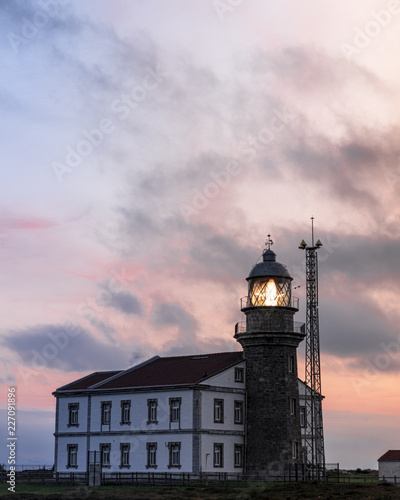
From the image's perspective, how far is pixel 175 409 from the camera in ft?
206

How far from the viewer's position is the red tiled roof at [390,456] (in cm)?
6906

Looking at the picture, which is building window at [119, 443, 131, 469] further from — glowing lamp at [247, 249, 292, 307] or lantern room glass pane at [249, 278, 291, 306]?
lantern room glass pane at [249, 278, 291, 306]

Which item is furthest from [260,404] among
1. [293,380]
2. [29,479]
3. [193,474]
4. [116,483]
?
[29,479]

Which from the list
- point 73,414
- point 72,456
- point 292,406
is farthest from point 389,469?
point 73,414

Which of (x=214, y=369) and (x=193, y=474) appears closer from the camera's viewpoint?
(x=193, y=474)

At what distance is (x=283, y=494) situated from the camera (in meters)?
50.9

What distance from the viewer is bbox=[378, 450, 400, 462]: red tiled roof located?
69062 millimetres

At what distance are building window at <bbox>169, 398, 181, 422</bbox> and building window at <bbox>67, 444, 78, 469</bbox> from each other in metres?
10.8

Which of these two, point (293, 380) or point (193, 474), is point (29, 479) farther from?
point (293, 380)

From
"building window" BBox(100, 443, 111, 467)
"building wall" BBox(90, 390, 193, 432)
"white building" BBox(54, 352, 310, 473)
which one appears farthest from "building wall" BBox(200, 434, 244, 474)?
"building window" BBox(100, 443, 111, 467)

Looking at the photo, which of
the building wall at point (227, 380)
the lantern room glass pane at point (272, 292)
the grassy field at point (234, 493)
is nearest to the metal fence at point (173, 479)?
the grassy field at point (234, 493)

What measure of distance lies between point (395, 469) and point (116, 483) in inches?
862

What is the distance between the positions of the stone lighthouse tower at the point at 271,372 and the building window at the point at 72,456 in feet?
47.1

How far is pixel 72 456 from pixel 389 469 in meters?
24.8
